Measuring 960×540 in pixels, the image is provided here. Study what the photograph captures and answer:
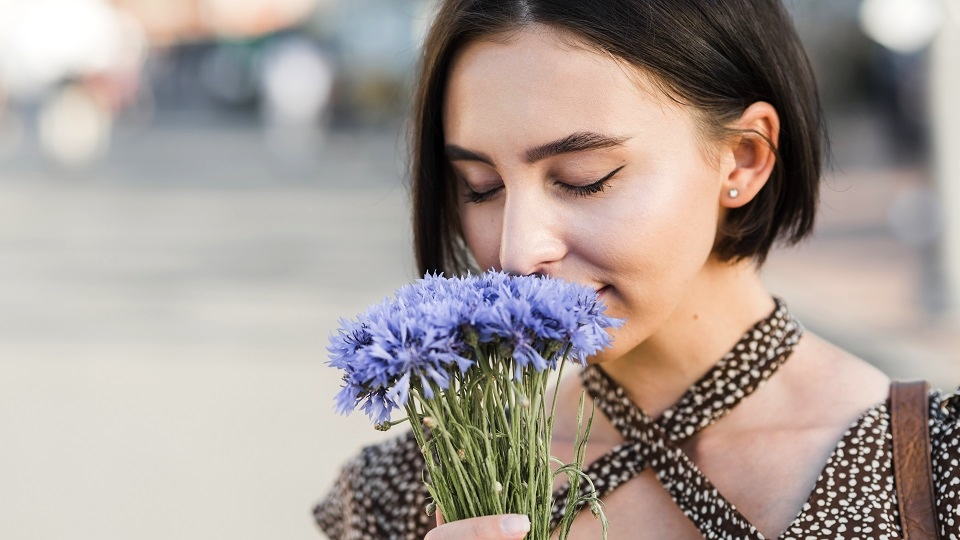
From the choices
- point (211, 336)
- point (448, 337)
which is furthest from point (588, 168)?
point (211, 336)

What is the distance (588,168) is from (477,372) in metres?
0.46

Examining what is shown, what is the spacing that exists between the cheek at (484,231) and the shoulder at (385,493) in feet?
1.38

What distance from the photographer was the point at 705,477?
6.42 feet

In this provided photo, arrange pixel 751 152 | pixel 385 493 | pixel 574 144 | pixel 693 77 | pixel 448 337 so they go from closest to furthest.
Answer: pixel 448 337, pixel 574 144, pixel 693 77, pixel 751 152, pixel 385 493

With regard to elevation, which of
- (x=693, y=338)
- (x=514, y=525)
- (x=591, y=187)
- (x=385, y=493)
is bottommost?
(x=514, y=525)

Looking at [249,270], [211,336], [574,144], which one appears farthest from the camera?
[249,270]

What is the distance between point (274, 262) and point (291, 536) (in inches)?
230

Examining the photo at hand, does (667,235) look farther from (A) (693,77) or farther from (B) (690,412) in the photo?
(B) (690,412)

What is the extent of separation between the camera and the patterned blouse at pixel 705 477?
1.84 meters

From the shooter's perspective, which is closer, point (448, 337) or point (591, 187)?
point (448, 337)

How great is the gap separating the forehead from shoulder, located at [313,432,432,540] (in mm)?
657

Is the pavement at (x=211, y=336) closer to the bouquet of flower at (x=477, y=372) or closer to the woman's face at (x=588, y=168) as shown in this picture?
the woman's face at (x=588, y=168)

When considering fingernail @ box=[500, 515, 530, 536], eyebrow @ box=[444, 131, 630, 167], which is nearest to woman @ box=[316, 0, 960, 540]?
eyebrow @ box=[444, 131, 630, 167]

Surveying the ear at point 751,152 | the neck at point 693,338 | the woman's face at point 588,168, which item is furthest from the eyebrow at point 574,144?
the neck at point 693,338
